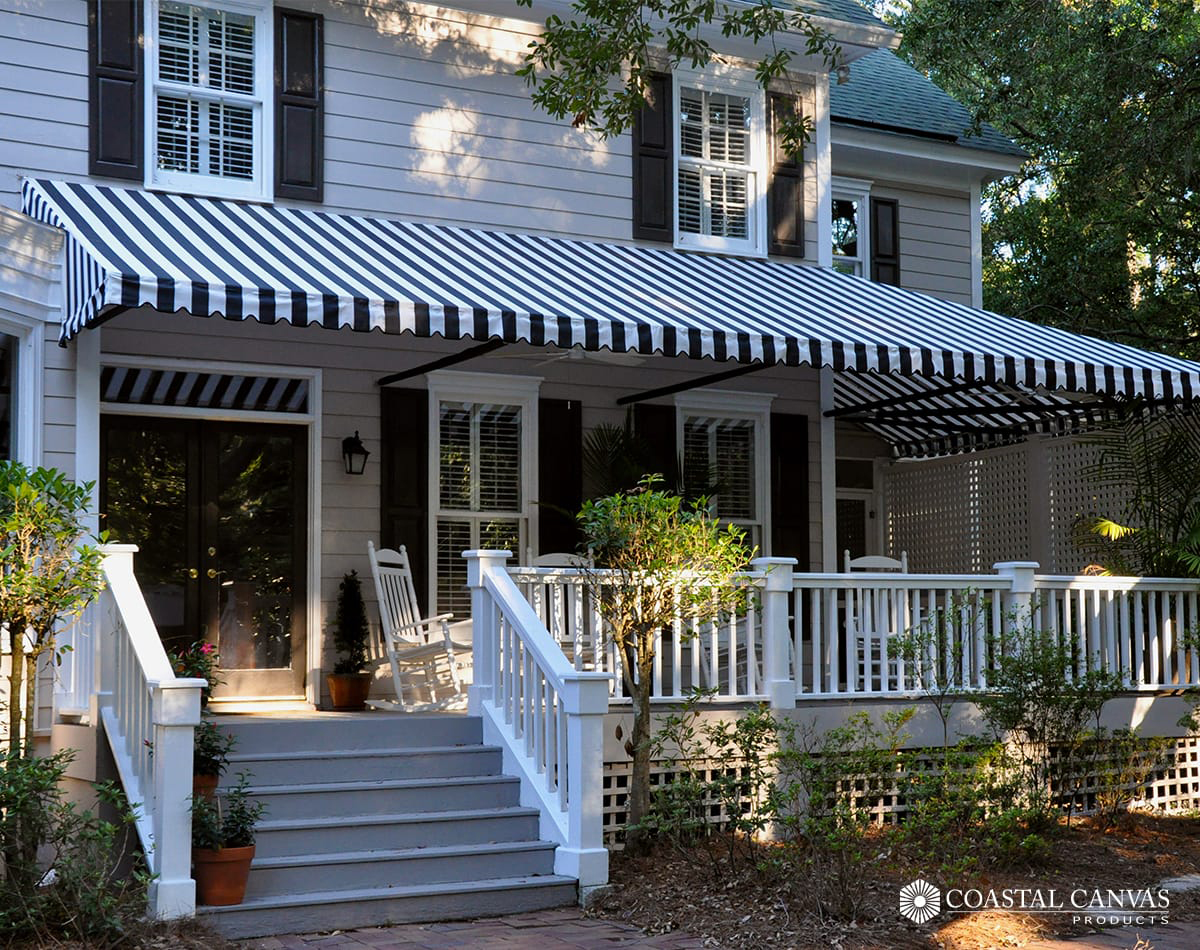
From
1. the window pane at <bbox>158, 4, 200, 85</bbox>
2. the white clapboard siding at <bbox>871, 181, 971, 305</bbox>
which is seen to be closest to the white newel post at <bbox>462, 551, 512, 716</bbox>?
the window pane at <bbox>158, 4, 200, 85</bbox>

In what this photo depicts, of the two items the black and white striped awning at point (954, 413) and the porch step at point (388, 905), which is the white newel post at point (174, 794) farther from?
the black and white striped awning at point (954, 413)

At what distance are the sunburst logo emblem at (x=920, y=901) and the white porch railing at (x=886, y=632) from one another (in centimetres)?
179

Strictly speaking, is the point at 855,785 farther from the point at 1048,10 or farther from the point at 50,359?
the point at 1048,10

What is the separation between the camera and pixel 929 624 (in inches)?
359

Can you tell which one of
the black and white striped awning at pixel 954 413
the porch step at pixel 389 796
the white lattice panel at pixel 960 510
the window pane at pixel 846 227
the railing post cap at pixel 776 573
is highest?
the window pane at pixel 846 227

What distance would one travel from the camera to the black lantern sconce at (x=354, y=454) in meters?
10.2

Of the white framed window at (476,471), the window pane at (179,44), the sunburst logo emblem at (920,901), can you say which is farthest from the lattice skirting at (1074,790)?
the window pane at (179,44)

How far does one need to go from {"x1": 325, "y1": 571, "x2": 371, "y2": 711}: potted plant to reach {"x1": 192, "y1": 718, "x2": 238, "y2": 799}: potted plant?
2.65m

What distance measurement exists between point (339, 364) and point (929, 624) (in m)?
4.57

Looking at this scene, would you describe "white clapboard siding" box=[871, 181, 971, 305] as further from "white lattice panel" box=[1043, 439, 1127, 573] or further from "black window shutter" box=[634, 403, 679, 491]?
"black window shutter" box=[634, 403, 679, 491]

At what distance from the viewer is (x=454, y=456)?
10742mm

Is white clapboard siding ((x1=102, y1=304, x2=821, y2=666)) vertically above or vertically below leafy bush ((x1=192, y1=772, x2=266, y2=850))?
above

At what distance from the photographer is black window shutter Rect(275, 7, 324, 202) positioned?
32.9ft

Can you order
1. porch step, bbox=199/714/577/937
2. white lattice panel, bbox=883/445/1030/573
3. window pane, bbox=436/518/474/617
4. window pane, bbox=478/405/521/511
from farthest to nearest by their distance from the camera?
1. white lattice panel, bbox=883/445/1030/573
2. window pane, bbox=478/405/521/511
3. window pane, bbox=436/518/474/617
4. porch step, bbox=199/714/577/937
